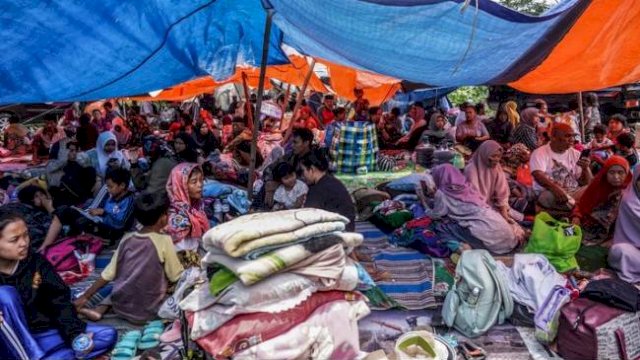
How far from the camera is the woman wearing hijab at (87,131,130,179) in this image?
622 centimetres

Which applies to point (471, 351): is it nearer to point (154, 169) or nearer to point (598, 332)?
point (598, 332)

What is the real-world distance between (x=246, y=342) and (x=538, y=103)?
334 inches

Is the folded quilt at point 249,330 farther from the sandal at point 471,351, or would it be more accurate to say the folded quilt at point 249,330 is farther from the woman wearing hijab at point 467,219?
the woman wearing hijab at point 467,219

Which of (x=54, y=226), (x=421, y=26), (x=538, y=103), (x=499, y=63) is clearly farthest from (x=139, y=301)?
(x=538, y=103)

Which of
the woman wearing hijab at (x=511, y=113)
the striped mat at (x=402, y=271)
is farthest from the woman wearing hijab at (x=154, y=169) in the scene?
the woman wearing hijab at (x=511, y=113)

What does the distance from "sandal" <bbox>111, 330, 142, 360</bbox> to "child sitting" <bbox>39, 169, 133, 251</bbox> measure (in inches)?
68.6

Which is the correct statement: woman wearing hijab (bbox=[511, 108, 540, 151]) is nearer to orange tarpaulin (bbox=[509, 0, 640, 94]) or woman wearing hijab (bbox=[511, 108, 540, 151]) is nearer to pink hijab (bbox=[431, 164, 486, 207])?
orange tarpaulin (bbox=[509, 0, 640, 94])

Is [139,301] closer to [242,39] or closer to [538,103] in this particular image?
[242,39]

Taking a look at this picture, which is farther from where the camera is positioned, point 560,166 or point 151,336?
point 560,166

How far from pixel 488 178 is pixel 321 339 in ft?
10.6

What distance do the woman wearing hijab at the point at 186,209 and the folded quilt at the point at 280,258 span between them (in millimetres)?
1818

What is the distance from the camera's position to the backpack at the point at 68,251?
12.9 feet

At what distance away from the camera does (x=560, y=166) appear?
207 inches

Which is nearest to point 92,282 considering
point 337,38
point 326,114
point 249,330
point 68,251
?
point 68,251
